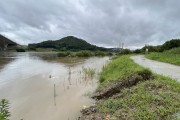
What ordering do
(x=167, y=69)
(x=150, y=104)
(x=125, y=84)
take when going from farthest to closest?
(x=167, y=69) → (x=125, y=84) → (x=150, y=104)

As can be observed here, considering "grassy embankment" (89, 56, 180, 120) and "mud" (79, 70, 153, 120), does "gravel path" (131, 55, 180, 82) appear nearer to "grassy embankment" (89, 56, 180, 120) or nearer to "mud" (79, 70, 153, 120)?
"mud" (79, 70, 153, 120)

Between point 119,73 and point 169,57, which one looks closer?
point 119,73

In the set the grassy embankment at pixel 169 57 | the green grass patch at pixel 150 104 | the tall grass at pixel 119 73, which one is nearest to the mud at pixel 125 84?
the tall grass at pixel 119 73

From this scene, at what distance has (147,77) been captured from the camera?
919 centimetres

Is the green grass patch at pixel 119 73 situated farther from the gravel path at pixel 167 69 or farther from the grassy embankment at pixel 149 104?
the grassy embankment at pixel 149 104

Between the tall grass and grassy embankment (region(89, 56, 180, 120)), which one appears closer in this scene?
grassy embankment (region(89, 56, 180, 120))

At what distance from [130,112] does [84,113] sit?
70.1 inches

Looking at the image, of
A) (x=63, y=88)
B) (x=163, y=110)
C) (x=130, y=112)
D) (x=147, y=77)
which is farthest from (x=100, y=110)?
(x=63, y=88)

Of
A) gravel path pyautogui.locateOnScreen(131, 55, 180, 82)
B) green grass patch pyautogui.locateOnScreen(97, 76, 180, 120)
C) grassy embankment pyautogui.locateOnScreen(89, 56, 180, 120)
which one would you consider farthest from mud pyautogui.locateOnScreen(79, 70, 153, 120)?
gravel path pyautogui.locateOnScreen(131, 55, 180, 82)

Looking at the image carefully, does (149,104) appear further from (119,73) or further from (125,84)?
(119,73)

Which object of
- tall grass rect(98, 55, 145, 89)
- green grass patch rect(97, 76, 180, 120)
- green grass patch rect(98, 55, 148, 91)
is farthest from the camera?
tall grass rect(98, 55, 145, 89)

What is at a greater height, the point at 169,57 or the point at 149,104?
the point at 169,57

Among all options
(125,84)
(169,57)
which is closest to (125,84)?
(125,84)

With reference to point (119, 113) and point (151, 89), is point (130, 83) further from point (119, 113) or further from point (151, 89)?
point (119, 113)
